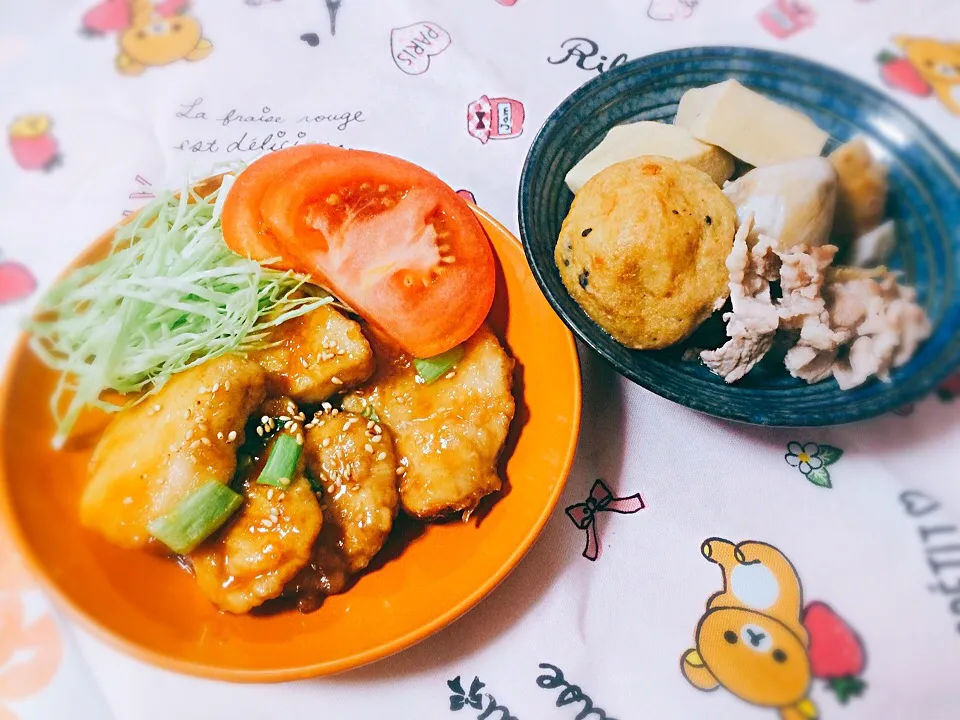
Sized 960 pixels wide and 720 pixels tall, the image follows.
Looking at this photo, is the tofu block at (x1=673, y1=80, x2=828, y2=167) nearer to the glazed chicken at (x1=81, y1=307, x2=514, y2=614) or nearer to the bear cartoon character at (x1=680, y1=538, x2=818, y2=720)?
the glazed chicken at (x1=81, y1=307, x2=514, y2=614)

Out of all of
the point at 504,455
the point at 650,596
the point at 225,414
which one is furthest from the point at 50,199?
the point at 650,596

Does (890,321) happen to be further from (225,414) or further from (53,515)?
(53,515)

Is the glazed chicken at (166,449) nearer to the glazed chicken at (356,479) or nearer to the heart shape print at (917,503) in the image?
the glazed chicken at (356,479)

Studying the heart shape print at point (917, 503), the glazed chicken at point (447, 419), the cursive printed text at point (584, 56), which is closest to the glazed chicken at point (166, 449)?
the glazed chicken at point (447, 419)

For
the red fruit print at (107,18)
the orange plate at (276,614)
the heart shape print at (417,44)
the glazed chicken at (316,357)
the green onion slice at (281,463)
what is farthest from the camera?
the heart shape print at (417,44)

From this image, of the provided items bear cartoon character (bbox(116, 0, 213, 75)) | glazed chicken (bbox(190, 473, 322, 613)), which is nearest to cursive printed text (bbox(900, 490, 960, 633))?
glazed chicken (bbox(190, 473, 322, 613))
